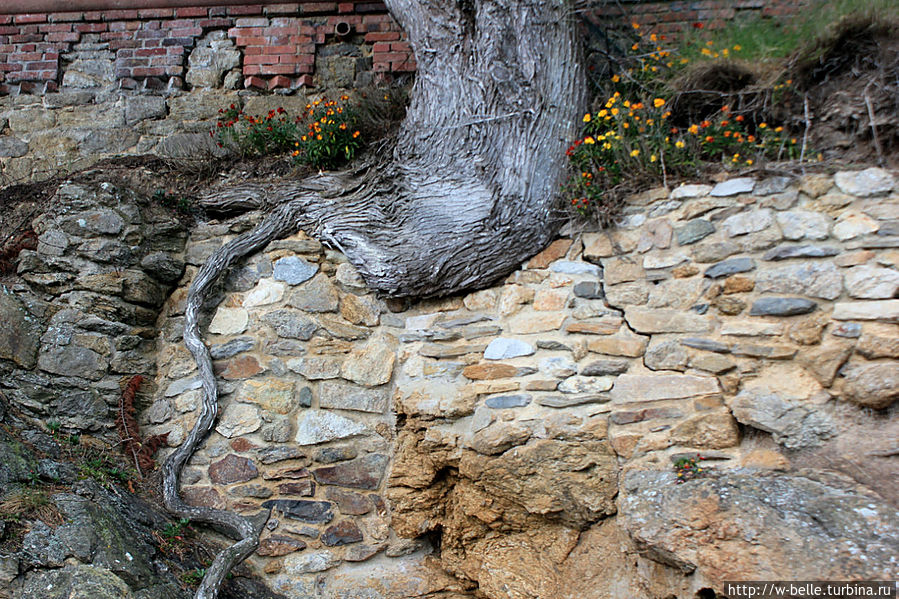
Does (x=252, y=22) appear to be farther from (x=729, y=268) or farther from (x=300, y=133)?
(x=729, y=268)

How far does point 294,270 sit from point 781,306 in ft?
7.77

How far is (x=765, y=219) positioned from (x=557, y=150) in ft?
3.54

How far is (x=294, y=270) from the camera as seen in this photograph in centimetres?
401

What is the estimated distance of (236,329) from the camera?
3.96 m

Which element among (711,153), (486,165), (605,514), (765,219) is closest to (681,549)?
(605,514)

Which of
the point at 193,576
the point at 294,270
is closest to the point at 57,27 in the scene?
the point at 294,270

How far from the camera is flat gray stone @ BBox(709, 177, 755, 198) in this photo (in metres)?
3.28

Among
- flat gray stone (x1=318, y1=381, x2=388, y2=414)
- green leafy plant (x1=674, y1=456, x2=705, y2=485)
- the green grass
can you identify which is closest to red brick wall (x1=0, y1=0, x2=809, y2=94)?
the green grass

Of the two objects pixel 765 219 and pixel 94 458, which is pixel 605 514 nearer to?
pixel 765 219

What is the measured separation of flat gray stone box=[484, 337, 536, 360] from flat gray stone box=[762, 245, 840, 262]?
1092mm

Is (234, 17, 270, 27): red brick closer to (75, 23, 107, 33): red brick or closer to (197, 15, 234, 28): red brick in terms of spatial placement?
(197, 15, 234, 28): red brick

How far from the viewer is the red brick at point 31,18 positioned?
16.7ft

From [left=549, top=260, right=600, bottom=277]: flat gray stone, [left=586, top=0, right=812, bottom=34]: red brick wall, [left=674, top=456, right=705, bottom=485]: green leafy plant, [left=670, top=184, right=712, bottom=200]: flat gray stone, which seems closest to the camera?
[left=674, top=456, right=705, bottom=485]: green leafy plant

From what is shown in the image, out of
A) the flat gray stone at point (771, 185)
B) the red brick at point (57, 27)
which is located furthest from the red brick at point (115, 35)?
the flat gray stone at point (771, 185)
